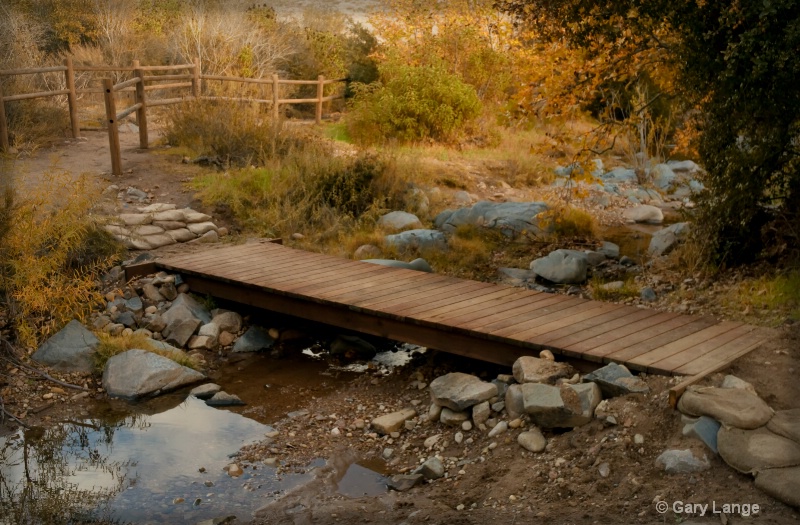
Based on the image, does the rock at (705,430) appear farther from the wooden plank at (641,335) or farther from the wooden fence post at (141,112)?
the wooden fence post at (141,112)

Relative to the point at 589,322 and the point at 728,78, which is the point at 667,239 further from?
the point at 589,322

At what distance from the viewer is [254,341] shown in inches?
288

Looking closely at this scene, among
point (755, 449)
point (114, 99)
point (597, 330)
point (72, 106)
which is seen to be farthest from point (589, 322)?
point (72, 106)

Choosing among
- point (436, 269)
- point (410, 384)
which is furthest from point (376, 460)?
point (436, 269)

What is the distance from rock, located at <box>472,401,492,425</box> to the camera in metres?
5.27

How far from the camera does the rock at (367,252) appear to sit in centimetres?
891

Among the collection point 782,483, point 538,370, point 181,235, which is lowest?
point 181,235

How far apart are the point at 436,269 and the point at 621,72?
2.64 m

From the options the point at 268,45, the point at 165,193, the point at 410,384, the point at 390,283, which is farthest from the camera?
the point at 268,45

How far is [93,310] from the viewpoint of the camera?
7340mm

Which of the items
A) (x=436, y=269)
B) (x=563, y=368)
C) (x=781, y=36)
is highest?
(x=781, y=36)

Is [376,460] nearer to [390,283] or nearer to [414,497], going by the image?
[414,497]

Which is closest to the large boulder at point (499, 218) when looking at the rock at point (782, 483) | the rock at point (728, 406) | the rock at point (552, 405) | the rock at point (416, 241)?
the rock at point (416, 241)

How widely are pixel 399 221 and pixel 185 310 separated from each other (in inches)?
132
